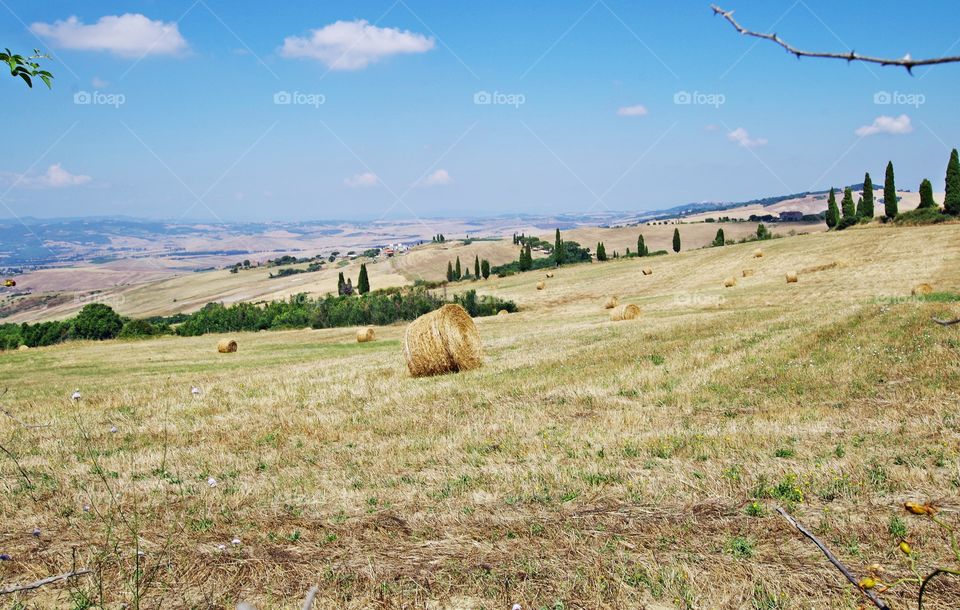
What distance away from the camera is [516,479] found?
8.71 m

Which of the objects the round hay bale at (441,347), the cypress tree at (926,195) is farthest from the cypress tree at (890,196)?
the round hay bale at (441,347)

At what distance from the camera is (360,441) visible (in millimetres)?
11508

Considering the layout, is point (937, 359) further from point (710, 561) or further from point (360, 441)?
point (360, 441)

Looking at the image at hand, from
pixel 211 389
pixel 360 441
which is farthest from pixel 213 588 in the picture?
pixel 211 389

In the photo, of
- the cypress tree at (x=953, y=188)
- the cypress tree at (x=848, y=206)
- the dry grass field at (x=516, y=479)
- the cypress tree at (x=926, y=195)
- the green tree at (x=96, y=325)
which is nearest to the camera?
the dry grass field at (x=516, y=479)

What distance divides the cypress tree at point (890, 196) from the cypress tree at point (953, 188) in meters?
7.07

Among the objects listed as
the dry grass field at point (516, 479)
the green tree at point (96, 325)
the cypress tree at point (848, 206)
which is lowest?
the green tree at point (96, 325)

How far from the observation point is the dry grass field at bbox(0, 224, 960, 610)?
5.76m

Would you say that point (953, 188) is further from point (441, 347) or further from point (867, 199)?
point (441, 347)

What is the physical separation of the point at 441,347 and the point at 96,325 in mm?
54967

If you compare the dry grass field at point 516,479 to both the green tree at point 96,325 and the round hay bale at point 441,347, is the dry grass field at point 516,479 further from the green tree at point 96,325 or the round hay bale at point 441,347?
the green tree at point 96,325

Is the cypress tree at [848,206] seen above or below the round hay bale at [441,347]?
above

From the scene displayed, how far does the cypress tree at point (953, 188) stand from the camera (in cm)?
6700

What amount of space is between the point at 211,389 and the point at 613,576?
15.5 meters
